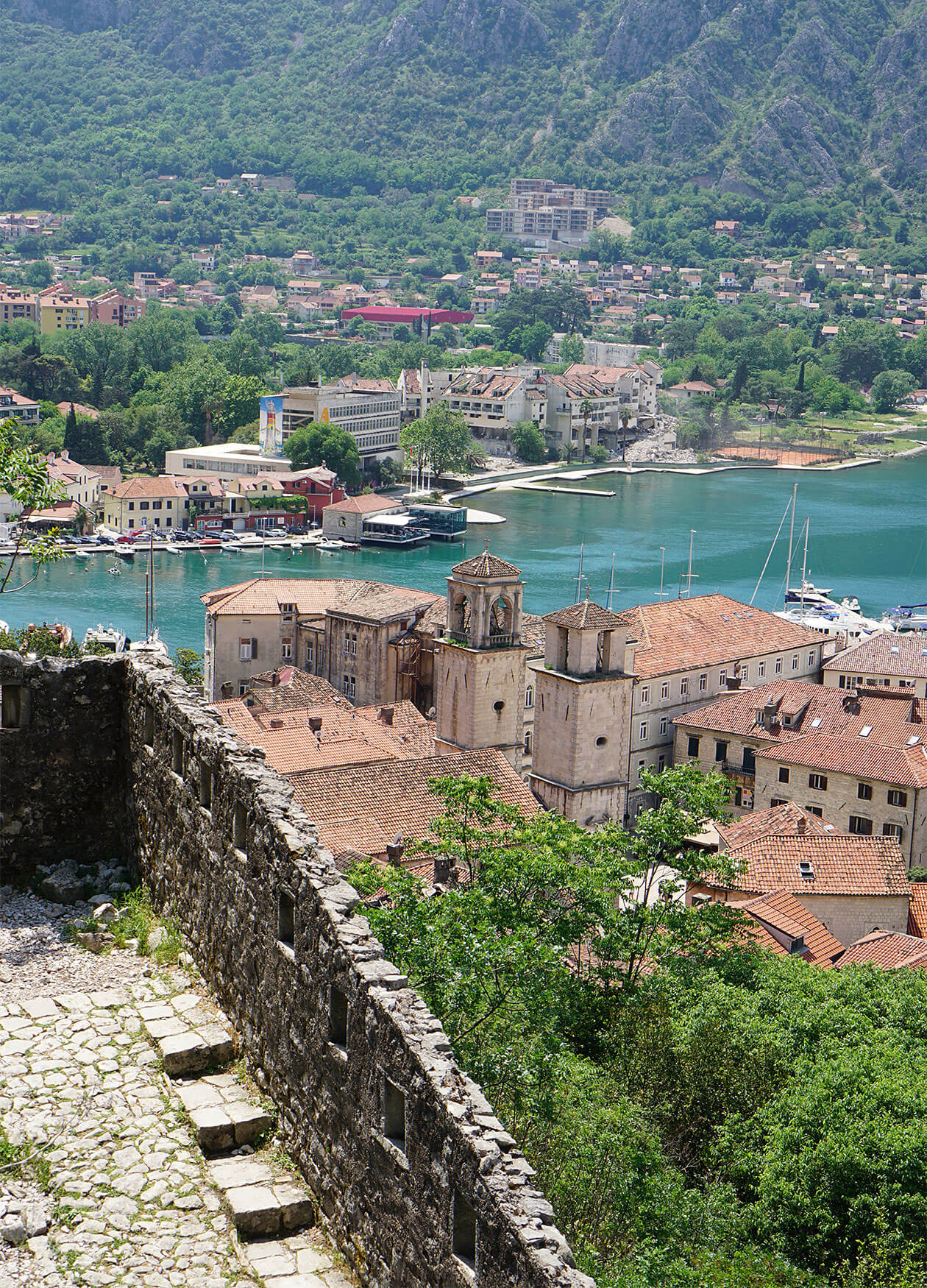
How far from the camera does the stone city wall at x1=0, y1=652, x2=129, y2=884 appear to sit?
6305 mm

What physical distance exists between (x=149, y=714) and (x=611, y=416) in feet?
341

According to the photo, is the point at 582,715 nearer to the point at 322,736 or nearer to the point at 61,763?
the point at 322,736

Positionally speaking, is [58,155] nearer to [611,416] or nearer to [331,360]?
[331,360]

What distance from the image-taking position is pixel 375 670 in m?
40.8

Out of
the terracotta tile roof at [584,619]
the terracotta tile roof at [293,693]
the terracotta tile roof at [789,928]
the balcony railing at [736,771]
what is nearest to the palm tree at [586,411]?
the terracotta tile roof at [293,693]

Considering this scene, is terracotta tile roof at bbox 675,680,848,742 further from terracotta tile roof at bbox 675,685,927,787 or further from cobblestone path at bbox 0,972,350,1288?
cobblestone path at bbox 0,972,350,1288

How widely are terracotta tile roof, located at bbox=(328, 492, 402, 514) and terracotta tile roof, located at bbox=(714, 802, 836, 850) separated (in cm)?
4850

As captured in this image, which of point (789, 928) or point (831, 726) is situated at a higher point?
point (789, 928)

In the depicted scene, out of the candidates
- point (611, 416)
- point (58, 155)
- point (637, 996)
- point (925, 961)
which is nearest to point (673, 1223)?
point (637, 996)

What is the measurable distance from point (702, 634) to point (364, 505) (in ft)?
127

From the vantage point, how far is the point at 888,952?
67.3 feet

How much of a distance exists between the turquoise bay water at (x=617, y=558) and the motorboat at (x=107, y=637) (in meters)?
1.93

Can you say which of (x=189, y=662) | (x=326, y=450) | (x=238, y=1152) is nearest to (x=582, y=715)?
(x=189, y=662)

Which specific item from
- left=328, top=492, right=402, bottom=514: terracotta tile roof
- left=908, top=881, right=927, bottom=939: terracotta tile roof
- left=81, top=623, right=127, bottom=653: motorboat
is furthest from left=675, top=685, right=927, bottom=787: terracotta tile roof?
left=328, top=492, right=402, bottom=514: terracotta tile roof
